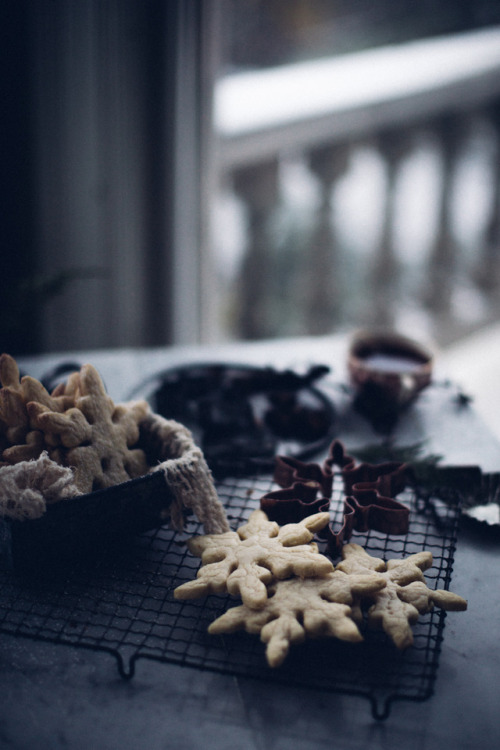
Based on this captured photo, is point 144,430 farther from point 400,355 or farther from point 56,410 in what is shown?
point 400,355

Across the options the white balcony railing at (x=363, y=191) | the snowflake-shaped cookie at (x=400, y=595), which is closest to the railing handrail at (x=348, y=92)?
the white balcony railing at (x=363, y=191)

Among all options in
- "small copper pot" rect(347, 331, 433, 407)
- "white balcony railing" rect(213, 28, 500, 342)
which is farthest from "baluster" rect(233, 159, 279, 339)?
"small copper pot" rect(347, 331, 433, 407)

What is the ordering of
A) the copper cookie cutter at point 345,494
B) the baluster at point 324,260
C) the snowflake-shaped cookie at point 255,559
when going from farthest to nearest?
the baluster at point 324,260 < the copper cookie cutter at point 345,494 < the snowflake-shaped cookie at point 255,559

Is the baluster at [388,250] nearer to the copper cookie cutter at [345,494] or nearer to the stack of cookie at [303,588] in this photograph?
the copper cookie cutter at [345,494]

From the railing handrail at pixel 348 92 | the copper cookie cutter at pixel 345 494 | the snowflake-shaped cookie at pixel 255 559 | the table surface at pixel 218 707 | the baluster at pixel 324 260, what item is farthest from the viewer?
the baluster at pixel 324 260

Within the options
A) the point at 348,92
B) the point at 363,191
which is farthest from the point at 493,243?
the point at 348,92

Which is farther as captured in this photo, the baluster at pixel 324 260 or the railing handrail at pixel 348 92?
the baluster at pixel 324 260

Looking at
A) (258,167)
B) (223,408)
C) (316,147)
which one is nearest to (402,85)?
(316,147)
